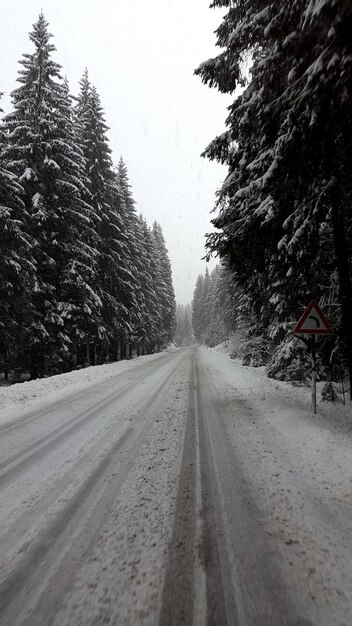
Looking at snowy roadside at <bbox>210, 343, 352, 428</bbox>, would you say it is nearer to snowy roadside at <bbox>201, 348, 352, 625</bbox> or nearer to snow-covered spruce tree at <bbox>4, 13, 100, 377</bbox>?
snowy roadside at <bbox>201, 348, 352, 625</bbox>

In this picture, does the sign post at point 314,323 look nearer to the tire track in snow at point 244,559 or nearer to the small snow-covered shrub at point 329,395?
the small snow-covered shrub at point 329,395

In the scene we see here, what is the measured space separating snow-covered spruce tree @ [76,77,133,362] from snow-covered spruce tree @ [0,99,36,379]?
6.97 m

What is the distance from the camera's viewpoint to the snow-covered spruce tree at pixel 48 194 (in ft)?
53.7

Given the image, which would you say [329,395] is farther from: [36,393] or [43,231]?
[43,231]

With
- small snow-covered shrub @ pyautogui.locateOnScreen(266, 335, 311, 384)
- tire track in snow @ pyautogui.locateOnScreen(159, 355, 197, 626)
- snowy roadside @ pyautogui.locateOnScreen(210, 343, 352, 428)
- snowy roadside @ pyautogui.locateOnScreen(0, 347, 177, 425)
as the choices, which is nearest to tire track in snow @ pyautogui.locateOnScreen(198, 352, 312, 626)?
tire track in snow @ pyautogui.locateOnScreen(159, 355, 197, 626)

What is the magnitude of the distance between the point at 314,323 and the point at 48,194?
15275 mm

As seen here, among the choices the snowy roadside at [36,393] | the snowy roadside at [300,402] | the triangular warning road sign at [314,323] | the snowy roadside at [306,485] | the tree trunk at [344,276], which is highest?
the tree trunk at [344,276]

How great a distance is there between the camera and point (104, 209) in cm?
2327

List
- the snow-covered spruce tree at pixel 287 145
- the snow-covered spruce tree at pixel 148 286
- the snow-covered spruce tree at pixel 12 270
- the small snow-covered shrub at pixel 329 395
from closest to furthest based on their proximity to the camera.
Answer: the snow-covered spruce tree at pixel 287 145 → the small snow-covered shrub at pixel 329 395 → the snow-covered spruce tree at pixel 12 270 → the snow-covered spruce tree at pixel 148 286

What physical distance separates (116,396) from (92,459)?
530 cm

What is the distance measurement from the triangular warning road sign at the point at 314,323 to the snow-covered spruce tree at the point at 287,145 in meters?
0.48

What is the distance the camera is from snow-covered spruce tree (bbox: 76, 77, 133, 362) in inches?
898

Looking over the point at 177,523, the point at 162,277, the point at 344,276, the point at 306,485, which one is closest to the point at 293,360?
the point at 344,276

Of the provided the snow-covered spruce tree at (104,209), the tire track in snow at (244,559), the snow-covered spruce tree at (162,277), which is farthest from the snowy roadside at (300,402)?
the snow-covered spruce tree at (162,277)
